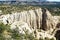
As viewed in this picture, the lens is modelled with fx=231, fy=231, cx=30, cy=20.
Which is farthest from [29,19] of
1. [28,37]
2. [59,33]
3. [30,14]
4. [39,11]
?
[28,37]

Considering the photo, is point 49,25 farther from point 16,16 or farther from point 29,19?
point 16,16

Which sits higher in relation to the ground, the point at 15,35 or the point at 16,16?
the point at 15,35

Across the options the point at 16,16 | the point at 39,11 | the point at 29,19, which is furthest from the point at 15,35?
the point at 39,11

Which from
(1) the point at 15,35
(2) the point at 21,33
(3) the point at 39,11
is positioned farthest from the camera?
(3) the point at 39,11

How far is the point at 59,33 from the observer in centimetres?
2991

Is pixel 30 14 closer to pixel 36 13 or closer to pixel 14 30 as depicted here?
pixel 36 13

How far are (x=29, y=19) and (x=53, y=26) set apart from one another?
3.94m

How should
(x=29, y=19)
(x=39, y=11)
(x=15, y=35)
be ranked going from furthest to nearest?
(x=39, y=11) < (x=29, y=19) < (x=15, y=35)

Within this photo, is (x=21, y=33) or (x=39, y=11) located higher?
(x=21, y=33)

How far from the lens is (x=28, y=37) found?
1517cm

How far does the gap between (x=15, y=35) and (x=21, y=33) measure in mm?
952

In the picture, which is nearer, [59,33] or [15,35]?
[15,35]

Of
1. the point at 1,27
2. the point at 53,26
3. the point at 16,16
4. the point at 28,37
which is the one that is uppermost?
the point at 1,27

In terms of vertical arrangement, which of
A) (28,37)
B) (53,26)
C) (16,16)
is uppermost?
(28,37)
